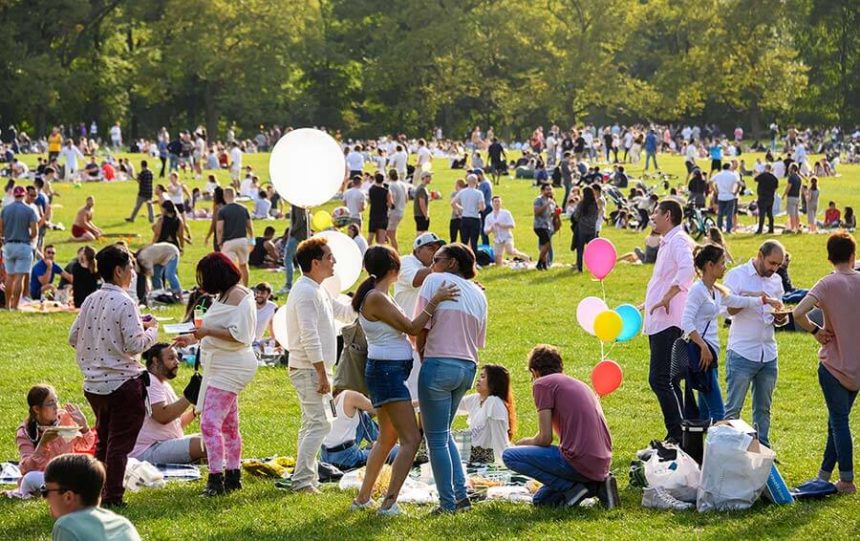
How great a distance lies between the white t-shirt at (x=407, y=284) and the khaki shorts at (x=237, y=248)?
842cm

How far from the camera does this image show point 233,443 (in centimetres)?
843

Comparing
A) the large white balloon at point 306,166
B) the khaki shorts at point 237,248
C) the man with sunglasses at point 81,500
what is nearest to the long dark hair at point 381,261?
the man with sunglasses at point 81,500

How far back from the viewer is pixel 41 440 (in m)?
8.69

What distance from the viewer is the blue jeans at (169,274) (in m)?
19.0

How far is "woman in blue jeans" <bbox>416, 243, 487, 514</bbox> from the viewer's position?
7621 millimetres

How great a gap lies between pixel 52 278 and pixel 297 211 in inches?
165

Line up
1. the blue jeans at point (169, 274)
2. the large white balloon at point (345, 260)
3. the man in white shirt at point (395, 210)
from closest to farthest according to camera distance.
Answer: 1. the large white balloon at point (345, 260)
2. the blue jeans at point (169, 274)
3. the man in white shirt at point (395, 210)

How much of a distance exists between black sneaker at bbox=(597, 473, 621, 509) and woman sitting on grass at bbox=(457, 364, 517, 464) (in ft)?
4.52

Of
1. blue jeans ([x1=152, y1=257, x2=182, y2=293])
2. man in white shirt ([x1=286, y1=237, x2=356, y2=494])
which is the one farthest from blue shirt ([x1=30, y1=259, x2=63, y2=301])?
man in white shirt ([x1=286, y1=237, x2=356, y2=494])

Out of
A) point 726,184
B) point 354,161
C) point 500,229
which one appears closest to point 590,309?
point 500,229

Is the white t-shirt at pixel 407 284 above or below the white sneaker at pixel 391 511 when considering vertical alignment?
above

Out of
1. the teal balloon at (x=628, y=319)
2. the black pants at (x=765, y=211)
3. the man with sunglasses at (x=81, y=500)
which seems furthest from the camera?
the black pants at (x=765, y=211)

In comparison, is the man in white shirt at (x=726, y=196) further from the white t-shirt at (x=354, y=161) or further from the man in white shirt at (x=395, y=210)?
the white t-shirt at (x=354, y=161)

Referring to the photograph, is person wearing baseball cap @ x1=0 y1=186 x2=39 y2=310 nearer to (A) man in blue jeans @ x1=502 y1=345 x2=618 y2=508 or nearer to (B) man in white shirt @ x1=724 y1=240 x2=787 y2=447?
(A) man in blue jeans @ x1=502 y1=345 x2=618 y2=508
